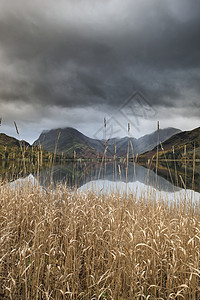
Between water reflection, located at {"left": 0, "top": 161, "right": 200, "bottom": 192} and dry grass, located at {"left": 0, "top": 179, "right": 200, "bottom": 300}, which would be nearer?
dry grass, located at {"left": 0, "top": 179, "right": 200, "bottom": 300}

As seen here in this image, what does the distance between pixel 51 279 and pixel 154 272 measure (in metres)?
1.46

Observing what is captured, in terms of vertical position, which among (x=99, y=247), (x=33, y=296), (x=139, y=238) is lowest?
(x=33, y=296)

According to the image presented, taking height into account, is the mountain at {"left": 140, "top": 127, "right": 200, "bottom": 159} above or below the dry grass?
above

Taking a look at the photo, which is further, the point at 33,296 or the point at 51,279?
the point at 51,279

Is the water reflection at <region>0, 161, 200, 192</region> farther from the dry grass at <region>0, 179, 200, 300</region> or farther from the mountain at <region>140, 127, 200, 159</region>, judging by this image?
the dry grass at <region>0, 179, 200, 300</region>

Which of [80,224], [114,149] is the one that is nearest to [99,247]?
[80,224]

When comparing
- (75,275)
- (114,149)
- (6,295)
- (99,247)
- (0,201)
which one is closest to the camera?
(6,295)

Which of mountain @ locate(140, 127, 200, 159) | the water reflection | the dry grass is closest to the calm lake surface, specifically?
the water reflection

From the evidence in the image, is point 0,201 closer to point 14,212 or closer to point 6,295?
point 14,212

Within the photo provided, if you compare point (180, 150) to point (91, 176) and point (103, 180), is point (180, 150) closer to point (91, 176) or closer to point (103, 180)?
point (103, 180)

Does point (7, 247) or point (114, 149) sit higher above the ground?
point (114, 149)

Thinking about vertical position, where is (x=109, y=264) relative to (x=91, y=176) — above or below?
below

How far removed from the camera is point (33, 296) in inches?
93.5

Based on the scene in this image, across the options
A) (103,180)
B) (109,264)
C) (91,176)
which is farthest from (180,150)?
(109,264)
